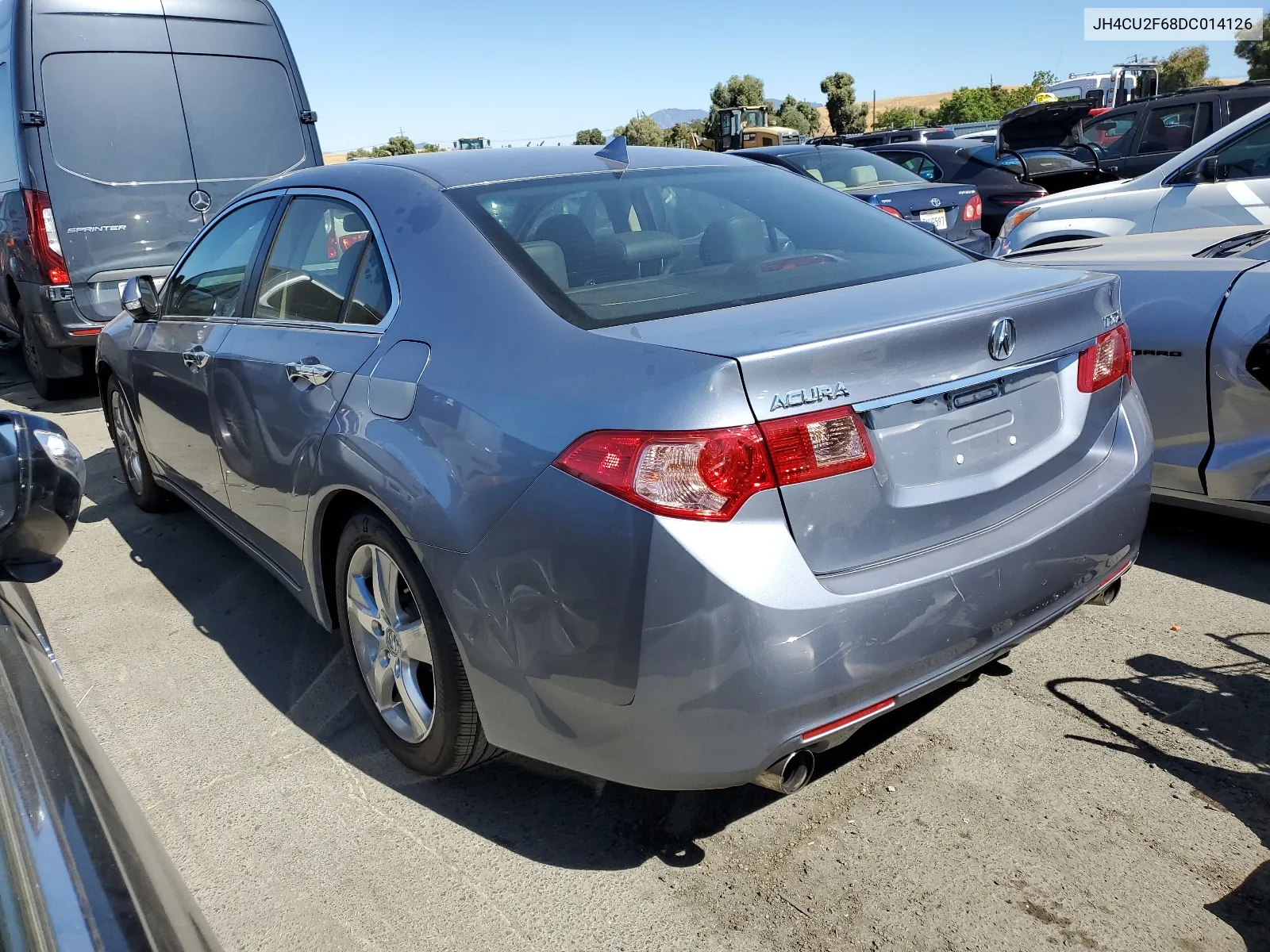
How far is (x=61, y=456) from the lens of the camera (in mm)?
1475

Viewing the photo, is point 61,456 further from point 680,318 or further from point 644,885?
point 644,885

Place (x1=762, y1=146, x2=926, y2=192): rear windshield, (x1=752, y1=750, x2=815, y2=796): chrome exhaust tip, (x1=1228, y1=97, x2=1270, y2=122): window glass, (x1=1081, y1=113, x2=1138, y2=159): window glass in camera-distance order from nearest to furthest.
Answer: (x1=752, y1=750, x2=815, y2=796): chrome exhaust tip, (x1=762, y1=146, x2=926, y2=192): rear windshield, (x1=1228, y1=97, x2=1270, y2=122): window glass, (x1=1081, y1=113, x2=1138, y2=159): window glass

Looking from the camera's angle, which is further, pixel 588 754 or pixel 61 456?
pixel 588 754

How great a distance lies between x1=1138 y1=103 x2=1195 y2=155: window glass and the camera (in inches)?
418

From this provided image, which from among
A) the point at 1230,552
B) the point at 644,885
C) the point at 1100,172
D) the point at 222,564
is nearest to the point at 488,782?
the point at 644,885

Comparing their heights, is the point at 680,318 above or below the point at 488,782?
above

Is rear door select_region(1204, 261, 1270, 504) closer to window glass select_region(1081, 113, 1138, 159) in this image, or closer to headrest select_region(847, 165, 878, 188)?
headrest select_region(847, 165, 878, 188)

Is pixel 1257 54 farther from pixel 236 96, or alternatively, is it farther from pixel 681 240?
pixel 681 240

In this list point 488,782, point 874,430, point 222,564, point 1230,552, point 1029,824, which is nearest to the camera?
point 874,430

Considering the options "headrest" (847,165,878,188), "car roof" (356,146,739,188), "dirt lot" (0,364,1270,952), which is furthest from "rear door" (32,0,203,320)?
"headrest" (847,165,878,188)

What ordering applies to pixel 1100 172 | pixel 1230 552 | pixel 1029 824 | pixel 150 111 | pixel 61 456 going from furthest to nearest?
pixel 1100 172 → pixel 150 111 → pixel 1230 552 → pixel 1029 824 → pixel 61 456

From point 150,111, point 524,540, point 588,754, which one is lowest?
point 588,754

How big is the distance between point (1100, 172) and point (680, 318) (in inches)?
381

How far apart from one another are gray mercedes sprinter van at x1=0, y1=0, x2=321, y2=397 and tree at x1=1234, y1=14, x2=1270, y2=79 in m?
54.5
